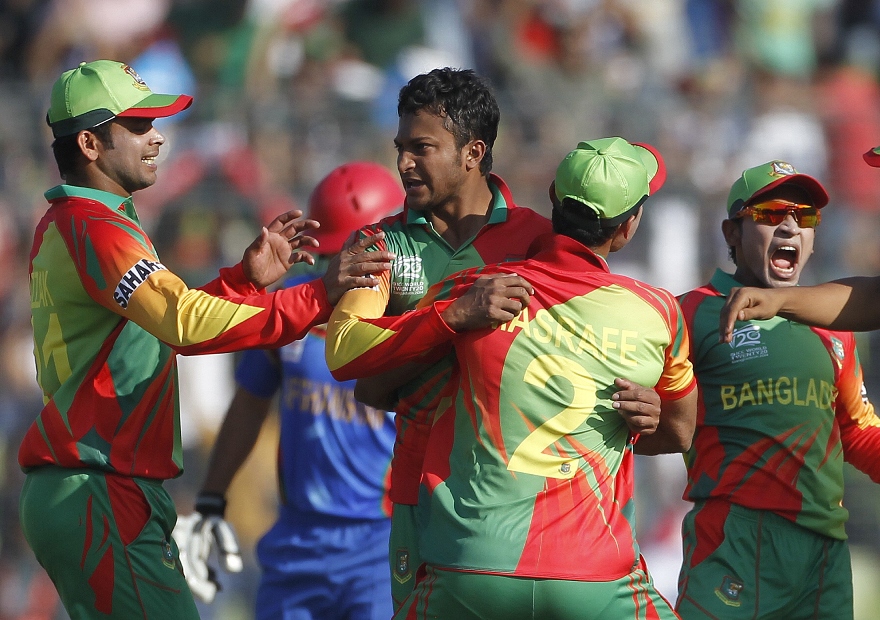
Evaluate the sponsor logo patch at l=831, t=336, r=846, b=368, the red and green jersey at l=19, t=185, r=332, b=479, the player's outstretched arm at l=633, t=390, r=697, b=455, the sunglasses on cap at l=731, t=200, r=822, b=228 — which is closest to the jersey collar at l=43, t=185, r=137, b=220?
the red and green jersey at l=19, t=185, r=332, b=479

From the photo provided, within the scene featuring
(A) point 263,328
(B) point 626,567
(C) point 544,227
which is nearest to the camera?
(B) point 626,567

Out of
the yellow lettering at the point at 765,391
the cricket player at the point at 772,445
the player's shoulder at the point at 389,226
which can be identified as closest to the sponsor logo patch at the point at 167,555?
the player's shoulder at the point at 389,226

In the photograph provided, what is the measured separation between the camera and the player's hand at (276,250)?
158 inches

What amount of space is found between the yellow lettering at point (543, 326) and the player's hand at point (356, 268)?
0.60 meters

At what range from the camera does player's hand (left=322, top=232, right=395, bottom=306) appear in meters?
3.83

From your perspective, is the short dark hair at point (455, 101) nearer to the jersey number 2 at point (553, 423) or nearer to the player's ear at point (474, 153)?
the player's ear at point (474, 153)

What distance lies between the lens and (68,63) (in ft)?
34.4

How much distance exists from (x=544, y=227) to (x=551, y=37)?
22.8 ft

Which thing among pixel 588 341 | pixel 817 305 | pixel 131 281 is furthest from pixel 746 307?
pixel 131 281

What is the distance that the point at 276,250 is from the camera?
4.04m

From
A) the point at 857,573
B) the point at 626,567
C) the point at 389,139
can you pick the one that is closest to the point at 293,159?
the point at 389,139

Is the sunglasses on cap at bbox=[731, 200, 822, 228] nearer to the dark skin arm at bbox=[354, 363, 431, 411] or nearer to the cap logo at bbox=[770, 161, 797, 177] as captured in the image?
the cap logo at bbox=[770, 161, 797, 177]

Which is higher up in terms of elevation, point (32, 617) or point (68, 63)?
point (68, 63)

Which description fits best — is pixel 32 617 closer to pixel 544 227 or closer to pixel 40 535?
pixel 40 535
